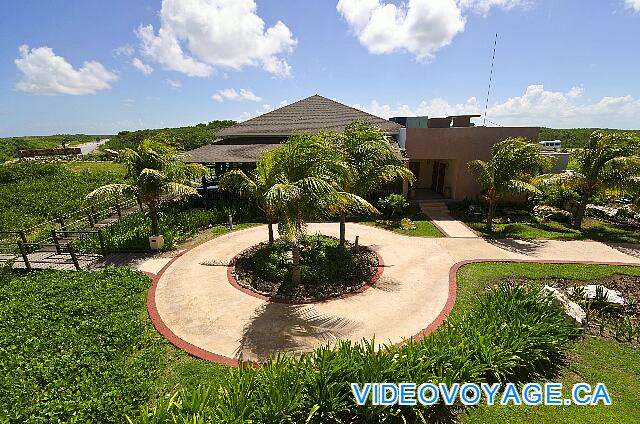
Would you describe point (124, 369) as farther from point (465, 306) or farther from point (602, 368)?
point (602, 368)

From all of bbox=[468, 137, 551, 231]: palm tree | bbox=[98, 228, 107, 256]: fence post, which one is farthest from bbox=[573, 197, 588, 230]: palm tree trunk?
bbox=[98, 228, 107, 256]: fence post

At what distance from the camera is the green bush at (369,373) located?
496 centimetres

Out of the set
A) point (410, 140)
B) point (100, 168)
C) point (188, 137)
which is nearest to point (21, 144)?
point (188, 137)

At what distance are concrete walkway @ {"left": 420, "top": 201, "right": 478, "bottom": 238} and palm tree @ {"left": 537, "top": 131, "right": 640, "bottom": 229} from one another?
202 inches

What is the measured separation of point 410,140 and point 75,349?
1970cm

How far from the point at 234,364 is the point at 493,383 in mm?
5645

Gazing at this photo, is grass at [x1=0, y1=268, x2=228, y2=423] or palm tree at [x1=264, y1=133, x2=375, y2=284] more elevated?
palm tree at [x1=264, y1=133, x2=375, y2=284]

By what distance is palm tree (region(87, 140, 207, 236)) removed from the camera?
1255cm

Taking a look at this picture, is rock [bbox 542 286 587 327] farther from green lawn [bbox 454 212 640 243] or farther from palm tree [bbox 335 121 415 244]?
green lawn [bbox 454 212 640 243]

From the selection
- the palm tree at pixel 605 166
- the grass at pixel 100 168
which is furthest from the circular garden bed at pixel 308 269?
the grass at pixel 100 168

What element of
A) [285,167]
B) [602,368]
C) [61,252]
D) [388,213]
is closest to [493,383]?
[602,368]

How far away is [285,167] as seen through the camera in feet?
31.1

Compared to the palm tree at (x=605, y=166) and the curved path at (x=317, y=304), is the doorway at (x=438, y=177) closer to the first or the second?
the palm tree at (x=605, y=166)

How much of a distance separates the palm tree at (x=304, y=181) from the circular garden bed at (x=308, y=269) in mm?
1515
